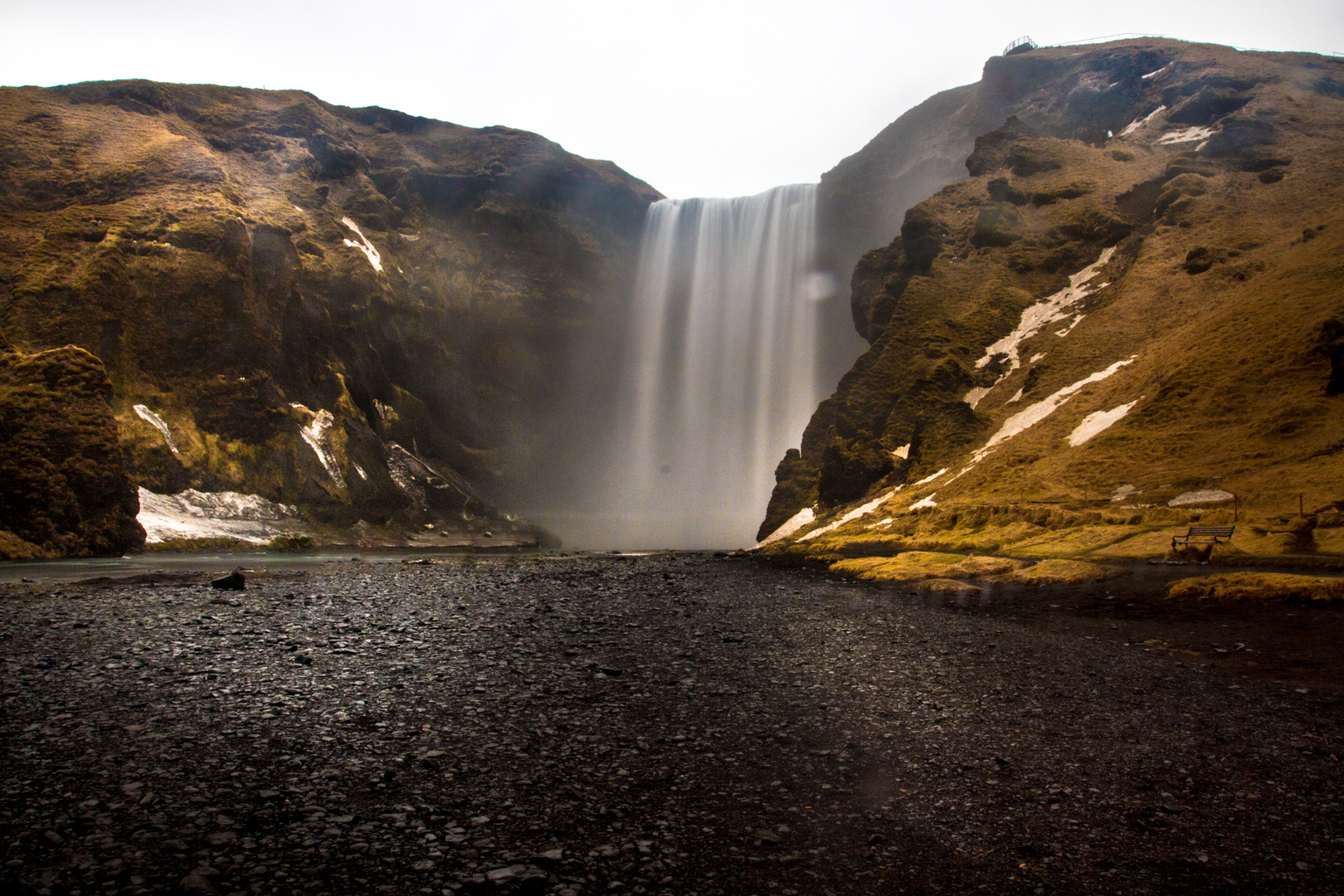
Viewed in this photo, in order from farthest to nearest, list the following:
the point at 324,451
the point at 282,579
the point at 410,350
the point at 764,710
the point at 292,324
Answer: the point at 410,350
the point at 292,324
the point at 324,451
the point at 282,579
the point at 764,710

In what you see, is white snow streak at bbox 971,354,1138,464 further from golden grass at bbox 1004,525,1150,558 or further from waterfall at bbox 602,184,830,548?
waterfall at bbox 602,184,830,548

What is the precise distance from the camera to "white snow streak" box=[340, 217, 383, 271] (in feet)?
306

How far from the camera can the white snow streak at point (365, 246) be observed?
9325 cm

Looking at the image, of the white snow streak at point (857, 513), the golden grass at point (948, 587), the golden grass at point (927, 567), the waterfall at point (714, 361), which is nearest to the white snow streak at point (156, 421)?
the waterfall at point (714, 361)

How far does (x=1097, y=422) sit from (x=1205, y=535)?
19.9 metres

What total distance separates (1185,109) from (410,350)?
94.4m

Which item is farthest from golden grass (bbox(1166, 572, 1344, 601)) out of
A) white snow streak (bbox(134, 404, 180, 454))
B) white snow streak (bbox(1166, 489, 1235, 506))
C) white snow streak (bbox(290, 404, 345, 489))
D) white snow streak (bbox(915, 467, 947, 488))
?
white snow streak (bbox(134, 404, 180, 454))

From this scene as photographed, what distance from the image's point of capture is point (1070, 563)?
87.7 ft

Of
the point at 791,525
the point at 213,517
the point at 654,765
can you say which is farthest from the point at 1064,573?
the point at 213,517

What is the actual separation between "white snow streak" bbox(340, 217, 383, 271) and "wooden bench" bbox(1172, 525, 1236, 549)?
91263 mm

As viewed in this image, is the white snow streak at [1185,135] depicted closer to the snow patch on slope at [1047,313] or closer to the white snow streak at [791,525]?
the snow patch on slope at [1047,313]

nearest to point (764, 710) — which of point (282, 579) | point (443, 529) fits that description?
point (282, 579)

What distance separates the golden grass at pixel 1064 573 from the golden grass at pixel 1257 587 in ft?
10.7

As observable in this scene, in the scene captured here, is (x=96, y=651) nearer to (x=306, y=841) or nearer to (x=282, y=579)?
(x=306, y=841)
